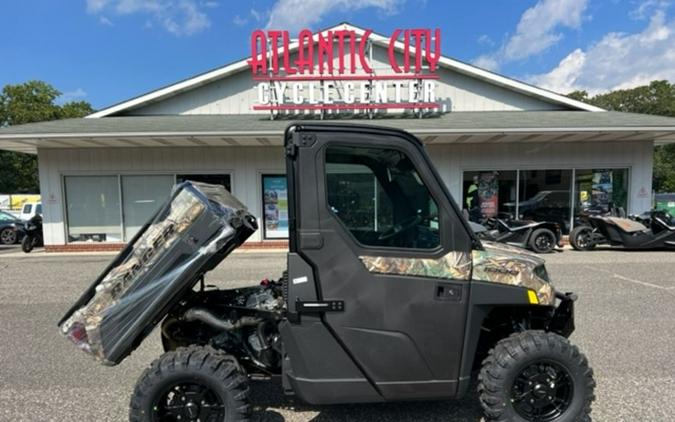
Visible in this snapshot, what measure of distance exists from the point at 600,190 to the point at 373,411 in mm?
12600

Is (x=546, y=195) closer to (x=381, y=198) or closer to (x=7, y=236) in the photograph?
(x=381, y=198)

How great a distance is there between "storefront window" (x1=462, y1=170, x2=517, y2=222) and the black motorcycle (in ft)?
46.2

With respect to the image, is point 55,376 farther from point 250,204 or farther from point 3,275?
point 250,204

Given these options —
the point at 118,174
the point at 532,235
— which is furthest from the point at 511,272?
the point at 118,174

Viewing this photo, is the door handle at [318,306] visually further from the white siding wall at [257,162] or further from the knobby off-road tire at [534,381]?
the white siding wall at [257,162]

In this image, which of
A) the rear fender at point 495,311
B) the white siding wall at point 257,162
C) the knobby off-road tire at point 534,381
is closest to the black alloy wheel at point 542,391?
the knobby off-road tire at point 534,381

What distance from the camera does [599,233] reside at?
1050 centimetres

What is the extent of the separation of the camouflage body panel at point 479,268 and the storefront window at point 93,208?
12.1m

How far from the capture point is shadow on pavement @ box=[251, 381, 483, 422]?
2.89 metres

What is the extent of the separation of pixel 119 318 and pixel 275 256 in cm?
809

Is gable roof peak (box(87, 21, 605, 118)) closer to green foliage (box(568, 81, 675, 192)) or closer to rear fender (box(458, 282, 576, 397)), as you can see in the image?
rear fender (box(458, 282, 576, 397))

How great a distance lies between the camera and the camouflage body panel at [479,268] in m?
2.45

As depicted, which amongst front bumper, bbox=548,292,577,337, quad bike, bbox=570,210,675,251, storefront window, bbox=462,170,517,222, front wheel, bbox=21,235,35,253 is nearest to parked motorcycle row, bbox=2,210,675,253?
quad bike, bbox=570,210,675,251

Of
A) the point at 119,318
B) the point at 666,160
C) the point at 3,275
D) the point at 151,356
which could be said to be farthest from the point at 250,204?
the point at 666,160
